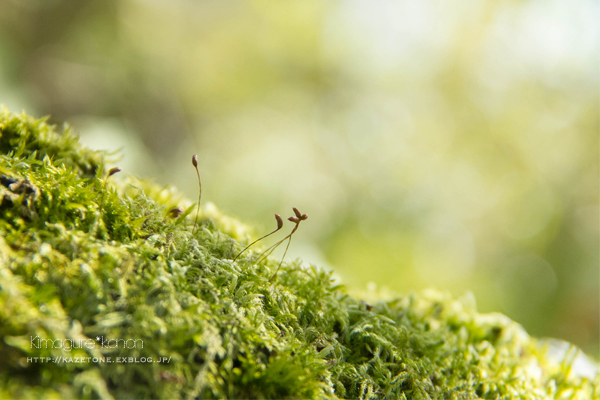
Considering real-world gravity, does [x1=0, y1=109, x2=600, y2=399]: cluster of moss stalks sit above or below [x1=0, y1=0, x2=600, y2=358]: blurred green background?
below

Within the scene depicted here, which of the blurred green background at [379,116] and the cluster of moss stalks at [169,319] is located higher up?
the blurred green background at [379,116]

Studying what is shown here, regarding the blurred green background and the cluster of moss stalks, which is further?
the blurred green background

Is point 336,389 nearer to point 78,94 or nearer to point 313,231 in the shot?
point 313,231

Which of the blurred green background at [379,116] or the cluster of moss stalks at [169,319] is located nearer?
the cluster of moss stalks at [169,319]

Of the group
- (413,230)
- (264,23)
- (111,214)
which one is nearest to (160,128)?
(264,23)

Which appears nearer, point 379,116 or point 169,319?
point 169,319
